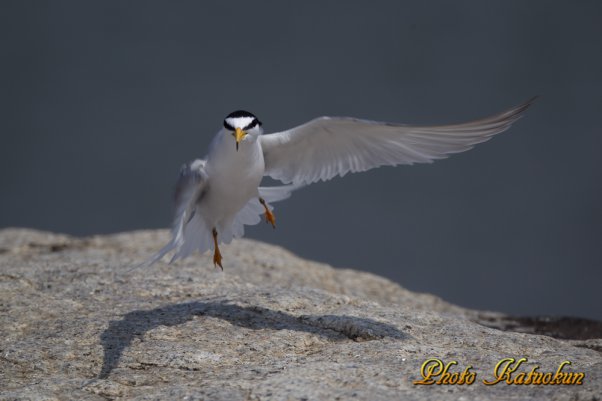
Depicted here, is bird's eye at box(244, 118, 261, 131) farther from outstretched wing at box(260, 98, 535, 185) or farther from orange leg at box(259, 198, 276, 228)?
orange leg at box(259, 198, 276, 228)

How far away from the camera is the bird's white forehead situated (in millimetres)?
4113

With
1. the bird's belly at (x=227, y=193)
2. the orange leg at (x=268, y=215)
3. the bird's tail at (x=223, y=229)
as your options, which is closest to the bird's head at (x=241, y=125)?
the bird's belly at (x=227, y=193)

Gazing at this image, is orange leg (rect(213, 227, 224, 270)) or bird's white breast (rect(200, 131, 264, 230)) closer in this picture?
bird's white breast (rect(200, 131, 264, 230))

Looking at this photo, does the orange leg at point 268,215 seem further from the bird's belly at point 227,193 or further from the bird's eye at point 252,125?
the bird's eye at point 252,125

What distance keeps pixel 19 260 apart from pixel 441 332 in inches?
125

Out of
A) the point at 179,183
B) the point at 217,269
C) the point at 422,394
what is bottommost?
the point at 422,394

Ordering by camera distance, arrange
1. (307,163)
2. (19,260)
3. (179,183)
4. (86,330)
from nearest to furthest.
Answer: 1. (86,330)
2. (179,183)
3. (307,163)
4. (19,260)

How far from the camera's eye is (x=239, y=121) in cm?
414

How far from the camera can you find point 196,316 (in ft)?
13.5

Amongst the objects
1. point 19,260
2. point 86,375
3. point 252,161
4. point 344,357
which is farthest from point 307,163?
point 19,260

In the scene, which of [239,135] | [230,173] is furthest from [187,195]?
[239,135]

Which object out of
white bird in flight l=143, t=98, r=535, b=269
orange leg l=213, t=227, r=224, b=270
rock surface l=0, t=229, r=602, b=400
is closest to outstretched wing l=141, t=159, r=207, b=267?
white bird in flight l=143, t=98, r=535, b=269

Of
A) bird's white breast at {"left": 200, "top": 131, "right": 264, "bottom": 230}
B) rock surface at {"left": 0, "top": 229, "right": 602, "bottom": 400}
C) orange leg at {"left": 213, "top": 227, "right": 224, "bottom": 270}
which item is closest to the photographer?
rock surface at {"left": 0, "top": 229, "right": 602, "bottom": 400}

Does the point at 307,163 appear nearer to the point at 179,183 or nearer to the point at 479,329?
the point at 179,183
